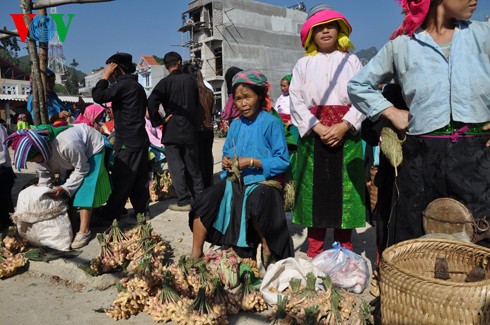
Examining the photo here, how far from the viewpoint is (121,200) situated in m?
4.80

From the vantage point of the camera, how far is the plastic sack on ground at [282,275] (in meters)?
2.80

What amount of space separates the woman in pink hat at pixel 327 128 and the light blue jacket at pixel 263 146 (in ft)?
0.63

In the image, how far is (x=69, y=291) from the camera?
330cm

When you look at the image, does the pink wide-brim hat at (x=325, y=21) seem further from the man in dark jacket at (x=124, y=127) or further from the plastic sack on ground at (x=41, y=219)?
the plastic sack on ground at (x=41, y=219)

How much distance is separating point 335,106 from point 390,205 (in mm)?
916

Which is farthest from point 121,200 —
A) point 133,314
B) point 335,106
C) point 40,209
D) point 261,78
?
point 335,106

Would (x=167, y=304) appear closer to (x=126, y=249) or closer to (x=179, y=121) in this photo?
(x=126, y=249)

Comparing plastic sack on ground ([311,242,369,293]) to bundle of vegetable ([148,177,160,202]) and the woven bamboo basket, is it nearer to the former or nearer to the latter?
the woven bamboo basket

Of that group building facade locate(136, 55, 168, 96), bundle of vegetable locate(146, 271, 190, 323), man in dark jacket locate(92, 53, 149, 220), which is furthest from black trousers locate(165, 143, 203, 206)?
building facade locate(136, 55, 168, 96)

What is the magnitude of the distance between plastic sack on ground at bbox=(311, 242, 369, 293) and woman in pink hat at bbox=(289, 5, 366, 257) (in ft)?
0.81

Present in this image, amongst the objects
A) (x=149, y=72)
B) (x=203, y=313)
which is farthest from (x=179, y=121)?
(x=149, y=72)

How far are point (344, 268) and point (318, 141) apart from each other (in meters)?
1.02

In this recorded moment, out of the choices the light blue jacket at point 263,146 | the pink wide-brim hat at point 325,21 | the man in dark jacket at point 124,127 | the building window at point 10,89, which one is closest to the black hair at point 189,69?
the man in dark jacket at point 124,127

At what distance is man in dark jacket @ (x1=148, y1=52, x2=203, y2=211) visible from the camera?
5.39 meters
